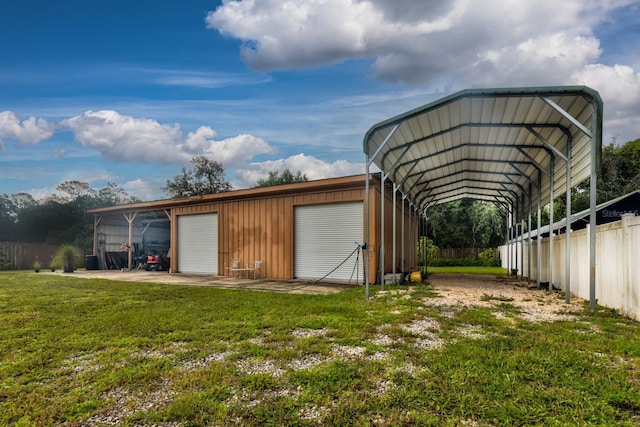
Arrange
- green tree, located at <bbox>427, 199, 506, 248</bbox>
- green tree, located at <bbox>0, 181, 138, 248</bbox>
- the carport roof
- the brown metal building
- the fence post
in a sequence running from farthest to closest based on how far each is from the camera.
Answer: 1. green tree, located at <bbox>0, 181, 138, 248</bbox>
2. green tree, located at <bbox>427, 199, 506, 248</bbox>
3. the brown metal building
4. the carport roof
5. the fence post

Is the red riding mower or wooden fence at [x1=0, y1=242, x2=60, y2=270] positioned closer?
the red riding mower

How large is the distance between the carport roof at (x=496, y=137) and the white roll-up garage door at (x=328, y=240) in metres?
1.79

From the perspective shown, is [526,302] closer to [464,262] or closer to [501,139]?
[501,139]

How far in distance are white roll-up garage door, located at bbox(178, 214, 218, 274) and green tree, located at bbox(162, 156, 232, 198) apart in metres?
22.9

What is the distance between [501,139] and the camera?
9086 mm

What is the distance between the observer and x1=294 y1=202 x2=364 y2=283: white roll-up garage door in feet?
35.2

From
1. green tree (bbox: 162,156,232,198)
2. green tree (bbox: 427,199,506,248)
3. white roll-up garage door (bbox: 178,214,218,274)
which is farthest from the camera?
green tree (bbox: 162,156,232,198)

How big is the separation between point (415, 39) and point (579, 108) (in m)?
4.30

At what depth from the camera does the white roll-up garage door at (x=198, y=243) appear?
13992mm

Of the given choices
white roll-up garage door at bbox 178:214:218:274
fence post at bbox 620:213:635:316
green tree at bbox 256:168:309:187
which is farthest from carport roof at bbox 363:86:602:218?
green tree at bbox 256:168:309:187

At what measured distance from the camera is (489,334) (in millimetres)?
4395

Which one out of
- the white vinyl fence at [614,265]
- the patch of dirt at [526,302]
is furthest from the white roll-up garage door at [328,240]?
the white vinyl fence at [614,265]

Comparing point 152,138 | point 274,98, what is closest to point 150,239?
point 152,138

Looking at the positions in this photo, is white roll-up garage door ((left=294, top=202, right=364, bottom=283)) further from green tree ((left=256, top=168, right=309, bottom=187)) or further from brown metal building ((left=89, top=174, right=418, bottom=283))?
green tree ((left=256, top=168, right=309, bottom=187))
